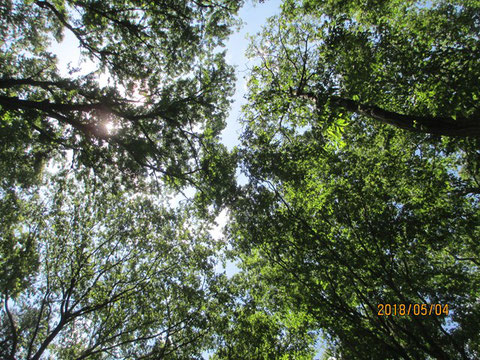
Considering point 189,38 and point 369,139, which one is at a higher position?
point 189,38

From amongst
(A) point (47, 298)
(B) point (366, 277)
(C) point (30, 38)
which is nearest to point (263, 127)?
(B) point (366, 277)

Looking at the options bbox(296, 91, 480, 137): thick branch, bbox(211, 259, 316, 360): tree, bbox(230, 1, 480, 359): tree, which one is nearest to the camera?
bbox(296, 91, 480, 137): thick branch

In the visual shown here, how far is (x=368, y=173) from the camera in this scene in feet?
33.5

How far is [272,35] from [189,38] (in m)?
4.18

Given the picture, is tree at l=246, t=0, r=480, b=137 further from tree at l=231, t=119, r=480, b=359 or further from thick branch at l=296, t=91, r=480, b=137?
tree at l=231, t=119, r=480, b=359

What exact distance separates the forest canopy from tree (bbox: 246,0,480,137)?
86 millimetres

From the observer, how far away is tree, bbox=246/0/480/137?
5898 millimetres

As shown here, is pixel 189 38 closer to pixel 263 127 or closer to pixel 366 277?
pixel 263 127
